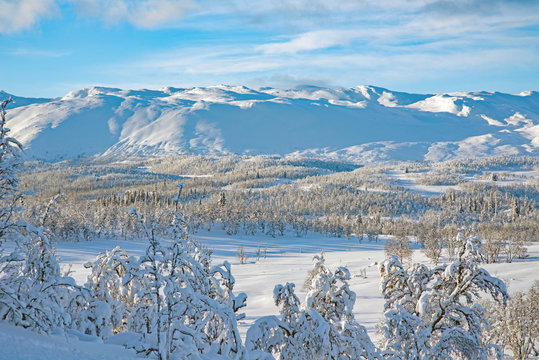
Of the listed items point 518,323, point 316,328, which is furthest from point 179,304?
point 518,323

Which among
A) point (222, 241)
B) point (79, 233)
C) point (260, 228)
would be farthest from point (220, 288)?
point (260, 228)

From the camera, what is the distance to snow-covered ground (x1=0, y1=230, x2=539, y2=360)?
8.67 meters

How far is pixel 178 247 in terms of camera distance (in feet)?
24.9

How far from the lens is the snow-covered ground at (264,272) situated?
341 inches

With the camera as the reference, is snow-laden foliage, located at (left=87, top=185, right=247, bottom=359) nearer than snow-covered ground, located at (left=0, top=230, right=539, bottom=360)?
Yes

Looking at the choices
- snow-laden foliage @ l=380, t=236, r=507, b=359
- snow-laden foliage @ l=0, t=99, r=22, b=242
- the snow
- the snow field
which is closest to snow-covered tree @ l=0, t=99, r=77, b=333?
snow-laden foliage @ l=0, t=99, r=22, b=242

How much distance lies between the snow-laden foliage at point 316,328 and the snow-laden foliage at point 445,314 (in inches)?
49.3

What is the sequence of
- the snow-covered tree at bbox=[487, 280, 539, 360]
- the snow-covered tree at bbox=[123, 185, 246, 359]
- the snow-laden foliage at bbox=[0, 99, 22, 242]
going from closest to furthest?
the snow-covered tree at bbox=[123, 185, 246, 359], the snow-laden foliage at bbox=[0, 99, 22, 242], the snow-covered tree at bbox=[487, 280, 539, 360]

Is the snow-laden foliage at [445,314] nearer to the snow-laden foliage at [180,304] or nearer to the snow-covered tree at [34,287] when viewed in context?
the snow-laden foliage at [180,304]

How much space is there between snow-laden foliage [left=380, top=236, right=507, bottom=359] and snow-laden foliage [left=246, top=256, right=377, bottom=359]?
125cm

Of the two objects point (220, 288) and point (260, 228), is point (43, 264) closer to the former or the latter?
point (220, 288)

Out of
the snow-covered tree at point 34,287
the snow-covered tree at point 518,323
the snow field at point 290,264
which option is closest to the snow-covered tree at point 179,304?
the snow-covered tree at point 34,287

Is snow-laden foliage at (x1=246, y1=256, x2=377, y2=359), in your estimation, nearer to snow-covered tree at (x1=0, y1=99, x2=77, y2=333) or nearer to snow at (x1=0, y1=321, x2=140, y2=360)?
snow at (x1=0, y1=321, x2=140, y2=360)

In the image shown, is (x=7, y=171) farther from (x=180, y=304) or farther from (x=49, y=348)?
(x=180, y=304)
